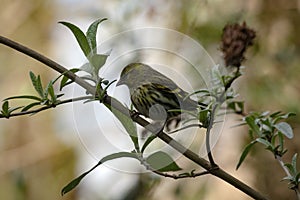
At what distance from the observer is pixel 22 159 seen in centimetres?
242

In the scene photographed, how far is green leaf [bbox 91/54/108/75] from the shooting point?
579 mm

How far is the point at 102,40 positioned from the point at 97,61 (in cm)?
69

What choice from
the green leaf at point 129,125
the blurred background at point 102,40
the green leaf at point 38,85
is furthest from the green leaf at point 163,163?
the blurred background at point 102,40

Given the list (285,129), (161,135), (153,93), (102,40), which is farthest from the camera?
(102,40)

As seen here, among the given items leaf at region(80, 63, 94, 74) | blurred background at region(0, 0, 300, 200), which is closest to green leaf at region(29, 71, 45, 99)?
leaf at region(80, 63, 94, 74)

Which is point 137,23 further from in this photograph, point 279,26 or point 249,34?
point 249,34

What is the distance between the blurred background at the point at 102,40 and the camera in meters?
1.62

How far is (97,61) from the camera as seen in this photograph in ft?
1.90

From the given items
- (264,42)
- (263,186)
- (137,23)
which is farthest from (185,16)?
(263,186)

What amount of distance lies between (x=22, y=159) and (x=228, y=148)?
0.87m

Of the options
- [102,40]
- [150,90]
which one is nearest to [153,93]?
[150,90]

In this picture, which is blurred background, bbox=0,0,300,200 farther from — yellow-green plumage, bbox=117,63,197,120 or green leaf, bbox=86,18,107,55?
green leaf, bbox=86,18,107,55

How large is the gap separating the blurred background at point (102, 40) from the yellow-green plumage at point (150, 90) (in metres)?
0.29

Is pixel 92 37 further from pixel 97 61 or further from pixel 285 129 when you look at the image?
pixel 285 129
